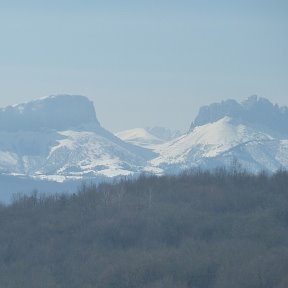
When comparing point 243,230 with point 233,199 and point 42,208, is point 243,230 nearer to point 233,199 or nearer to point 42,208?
point 233,199

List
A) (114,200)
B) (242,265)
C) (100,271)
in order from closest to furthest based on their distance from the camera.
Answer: (242,265) < (100,271) < (114,200)

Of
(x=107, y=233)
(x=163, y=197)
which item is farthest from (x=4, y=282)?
(x=163, y=197)

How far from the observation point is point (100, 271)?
27953mm

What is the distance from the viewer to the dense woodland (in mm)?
26688

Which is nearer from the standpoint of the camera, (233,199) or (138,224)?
(138,224)

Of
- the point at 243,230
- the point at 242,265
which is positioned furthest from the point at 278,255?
the point at 243,230

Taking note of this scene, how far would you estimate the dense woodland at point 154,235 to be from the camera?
26.7m

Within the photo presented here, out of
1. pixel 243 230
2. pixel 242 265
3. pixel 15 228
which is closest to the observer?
pixel 242 265

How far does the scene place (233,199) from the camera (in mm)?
35250

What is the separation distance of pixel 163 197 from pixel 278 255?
396 inches

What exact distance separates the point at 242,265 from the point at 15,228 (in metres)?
9.86

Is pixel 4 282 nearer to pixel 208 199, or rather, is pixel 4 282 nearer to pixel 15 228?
pixel 15 228

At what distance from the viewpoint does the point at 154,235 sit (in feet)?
104

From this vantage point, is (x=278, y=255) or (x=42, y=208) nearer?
(x=278, y=255)
